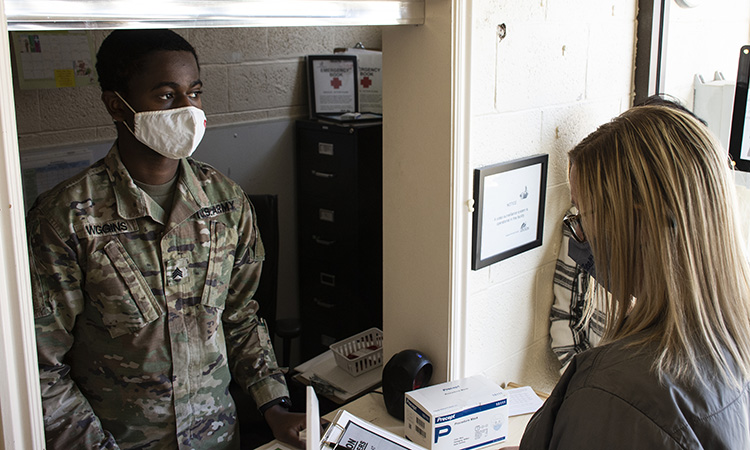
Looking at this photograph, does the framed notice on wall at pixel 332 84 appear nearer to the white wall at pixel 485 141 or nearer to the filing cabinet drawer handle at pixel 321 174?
the filing cabinet drawer handle at pixel 321 174

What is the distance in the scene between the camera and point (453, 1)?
4.56ft

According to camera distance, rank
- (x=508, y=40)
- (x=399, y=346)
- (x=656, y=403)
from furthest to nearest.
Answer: (x=399, y=346) → (x=508, y=40) → (x=656, y=403)

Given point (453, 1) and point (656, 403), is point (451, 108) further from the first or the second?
point (656, 403)

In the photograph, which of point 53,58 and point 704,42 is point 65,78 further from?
point 704,42

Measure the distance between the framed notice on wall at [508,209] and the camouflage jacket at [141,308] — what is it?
53cm

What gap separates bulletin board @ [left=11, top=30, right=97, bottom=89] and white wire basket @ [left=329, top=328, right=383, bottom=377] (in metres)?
1.40

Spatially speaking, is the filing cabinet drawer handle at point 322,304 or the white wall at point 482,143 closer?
the white wall at point 482,143

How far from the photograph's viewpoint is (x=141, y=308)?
1.30 metres

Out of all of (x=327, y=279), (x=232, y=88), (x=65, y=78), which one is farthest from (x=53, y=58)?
(x=327, y=279)

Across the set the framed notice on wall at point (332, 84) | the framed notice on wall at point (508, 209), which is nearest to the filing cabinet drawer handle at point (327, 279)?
the framed notice on wall at point (332, 84)

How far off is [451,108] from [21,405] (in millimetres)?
978

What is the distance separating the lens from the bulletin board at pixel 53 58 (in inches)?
90.8

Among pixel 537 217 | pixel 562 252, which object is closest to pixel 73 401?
pixel 537 217

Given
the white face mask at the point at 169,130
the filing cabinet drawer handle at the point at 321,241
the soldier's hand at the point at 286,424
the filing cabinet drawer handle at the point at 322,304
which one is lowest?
the filing cabinet drawer handle at the point at 322,304
